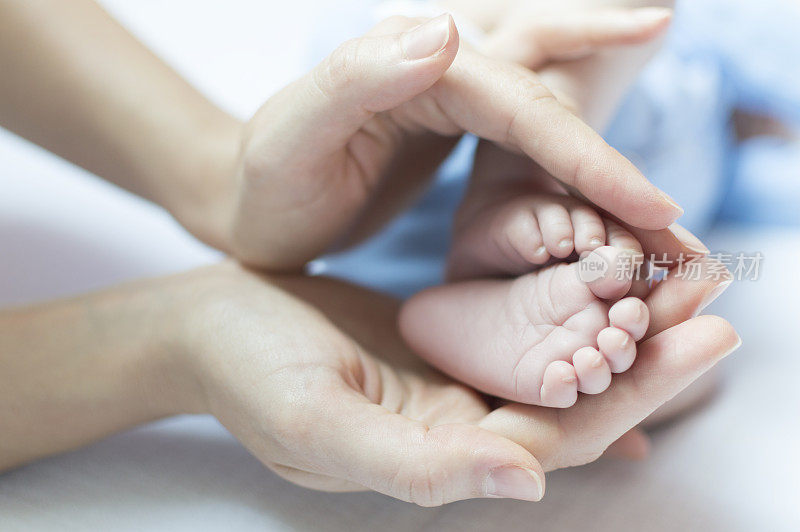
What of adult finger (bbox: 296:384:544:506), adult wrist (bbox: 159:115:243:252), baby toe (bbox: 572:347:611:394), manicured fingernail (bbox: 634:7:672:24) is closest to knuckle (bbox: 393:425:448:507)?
adult finger (bbox: 296:384:544:506)

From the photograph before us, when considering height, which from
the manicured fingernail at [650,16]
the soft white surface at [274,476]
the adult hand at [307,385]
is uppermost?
the manicured fingernail at [650,16]

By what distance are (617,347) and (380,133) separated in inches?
Result: 12.0

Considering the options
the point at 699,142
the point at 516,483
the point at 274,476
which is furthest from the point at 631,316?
the point at 699,142

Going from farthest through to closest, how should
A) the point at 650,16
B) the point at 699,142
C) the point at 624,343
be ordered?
1. the point at 699,142
2. the point at 650,16
3. the point at 624,343

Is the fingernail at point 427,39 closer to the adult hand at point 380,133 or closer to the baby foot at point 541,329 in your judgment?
the adult hand at point 380,133

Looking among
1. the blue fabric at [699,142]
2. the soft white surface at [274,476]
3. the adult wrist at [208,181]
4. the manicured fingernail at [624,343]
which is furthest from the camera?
the blue fabric at [699,142]

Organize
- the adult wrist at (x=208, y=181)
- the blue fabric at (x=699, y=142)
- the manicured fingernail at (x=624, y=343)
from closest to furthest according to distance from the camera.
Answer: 1. the manicured fingernail at (x=624, y=343)
2. the adult wrist at (x=208, y=181)
3. the blue fabric at (x=699, y=142)

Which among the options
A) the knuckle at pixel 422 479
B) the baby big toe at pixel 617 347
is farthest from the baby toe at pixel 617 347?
the knuckle at pixel 422 479

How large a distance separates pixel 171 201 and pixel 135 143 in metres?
0.07

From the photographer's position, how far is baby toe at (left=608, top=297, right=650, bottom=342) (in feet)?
1.48

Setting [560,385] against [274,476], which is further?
[274,476]

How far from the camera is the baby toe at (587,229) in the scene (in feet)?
1.63

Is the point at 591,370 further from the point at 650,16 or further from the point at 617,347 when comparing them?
the point at 650,16

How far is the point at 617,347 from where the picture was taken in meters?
0.45
